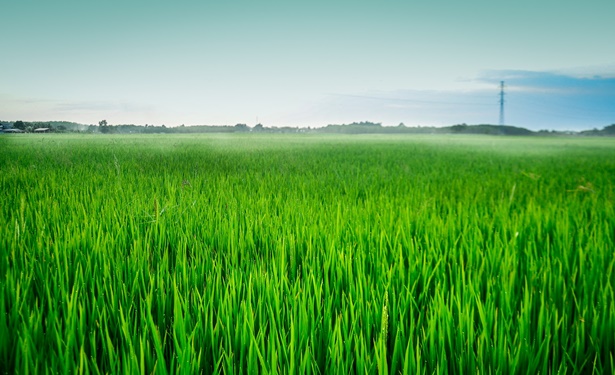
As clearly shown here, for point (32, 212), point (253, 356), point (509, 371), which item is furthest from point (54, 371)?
point (32, 212)

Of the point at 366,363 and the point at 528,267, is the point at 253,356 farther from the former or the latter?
the point at 528,267

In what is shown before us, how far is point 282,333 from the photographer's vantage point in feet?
3.16

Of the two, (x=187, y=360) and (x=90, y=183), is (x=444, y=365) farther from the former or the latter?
(x=90, y=183)

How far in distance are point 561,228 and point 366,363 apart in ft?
6.97

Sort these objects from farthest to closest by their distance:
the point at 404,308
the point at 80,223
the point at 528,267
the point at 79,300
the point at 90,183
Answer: the point at 90,183 < the point at 80,223 < the point at 528,267 < the point at 79,300 < the point at 404,308

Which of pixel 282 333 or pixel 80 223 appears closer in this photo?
pixel 282 333

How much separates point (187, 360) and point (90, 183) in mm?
4050

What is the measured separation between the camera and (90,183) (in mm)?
4234

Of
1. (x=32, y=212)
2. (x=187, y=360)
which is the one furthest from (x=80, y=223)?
(x=187, y=360)

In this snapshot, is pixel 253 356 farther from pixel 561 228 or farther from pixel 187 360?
pixel 561 228

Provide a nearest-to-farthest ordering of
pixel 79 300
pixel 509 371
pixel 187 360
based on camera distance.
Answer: pixel 187 360 → pixel 509 371 → pixel 79 300

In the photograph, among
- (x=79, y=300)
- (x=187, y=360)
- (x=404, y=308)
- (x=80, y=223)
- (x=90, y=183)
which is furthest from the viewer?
(x=90, y=183)

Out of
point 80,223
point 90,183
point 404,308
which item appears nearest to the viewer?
point 404,308

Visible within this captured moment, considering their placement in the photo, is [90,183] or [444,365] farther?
[90,183]
